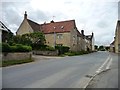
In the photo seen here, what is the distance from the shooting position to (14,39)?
129 feet

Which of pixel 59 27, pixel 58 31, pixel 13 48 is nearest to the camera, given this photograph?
pixel 13 48

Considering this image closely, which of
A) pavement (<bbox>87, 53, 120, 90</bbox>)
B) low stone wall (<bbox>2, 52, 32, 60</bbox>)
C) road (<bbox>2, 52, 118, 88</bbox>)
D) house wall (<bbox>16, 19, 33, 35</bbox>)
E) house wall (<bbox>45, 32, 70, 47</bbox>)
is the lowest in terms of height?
pavement (<bbox>87, 53, 120, 90</bbox>)

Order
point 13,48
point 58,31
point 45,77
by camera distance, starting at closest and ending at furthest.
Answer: point 45,77, point 13,48, point 58,31

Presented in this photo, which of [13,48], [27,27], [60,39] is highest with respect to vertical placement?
[27,27]

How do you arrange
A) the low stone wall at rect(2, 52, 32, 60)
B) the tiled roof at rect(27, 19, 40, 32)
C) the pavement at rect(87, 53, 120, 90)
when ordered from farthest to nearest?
the tiled roof at rect(27, 19, 40, 32), the low stone wall at rect(2, 52, 32, 60), the pavement at rect(87, 53, 120, 90)

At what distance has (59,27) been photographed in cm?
6059

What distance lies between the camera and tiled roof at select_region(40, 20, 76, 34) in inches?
2325

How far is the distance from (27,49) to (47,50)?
14.7 m

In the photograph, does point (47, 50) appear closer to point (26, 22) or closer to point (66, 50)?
point (66, 50)

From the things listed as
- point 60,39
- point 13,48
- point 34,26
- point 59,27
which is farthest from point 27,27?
point 13,48

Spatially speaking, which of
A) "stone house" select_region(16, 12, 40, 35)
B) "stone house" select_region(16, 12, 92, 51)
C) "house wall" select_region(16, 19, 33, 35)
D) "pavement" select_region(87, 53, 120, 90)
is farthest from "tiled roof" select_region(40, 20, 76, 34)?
"pavement" select_region(87, 53, 120, 90)

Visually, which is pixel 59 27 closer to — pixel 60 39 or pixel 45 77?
pixel 60 39

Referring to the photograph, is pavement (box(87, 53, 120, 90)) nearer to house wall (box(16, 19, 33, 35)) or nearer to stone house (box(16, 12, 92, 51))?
stone house (box(16, 12, 92, 51))

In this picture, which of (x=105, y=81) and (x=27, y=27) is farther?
(x=27, y=27)
